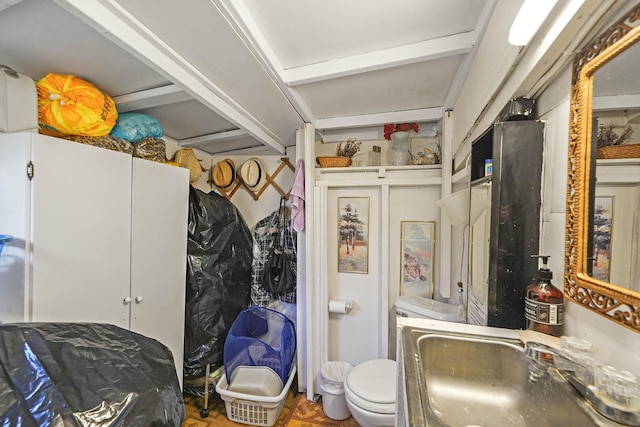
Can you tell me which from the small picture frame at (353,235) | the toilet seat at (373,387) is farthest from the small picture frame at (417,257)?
the toilet seat at (373,387)

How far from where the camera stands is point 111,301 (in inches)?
48.1

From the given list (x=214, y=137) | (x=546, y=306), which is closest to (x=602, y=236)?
(x=546, y=306)

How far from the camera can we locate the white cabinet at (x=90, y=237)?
0.94 m

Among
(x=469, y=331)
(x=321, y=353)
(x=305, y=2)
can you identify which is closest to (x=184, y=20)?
(x=305, y=2)

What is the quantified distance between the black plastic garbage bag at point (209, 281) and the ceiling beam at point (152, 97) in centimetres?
65

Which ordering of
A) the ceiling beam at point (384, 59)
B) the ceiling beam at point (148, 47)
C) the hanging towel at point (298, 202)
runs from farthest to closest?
the hanging towel at point (298, 202) → the ceiling beam at point (384, 59) → the ceiling beam at point (148, 47)

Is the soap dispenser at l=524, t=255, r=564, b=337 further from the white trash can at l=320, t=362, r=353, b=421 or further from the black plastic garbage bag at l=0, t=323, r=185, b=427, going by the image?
the white trash can at l=320, t=362, r=353, b=421

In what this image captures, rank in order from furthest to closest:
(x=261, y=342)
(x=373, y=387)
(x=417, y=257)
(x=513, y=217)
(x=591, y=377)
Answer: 1. (x=417, y=257)
2. (x=261, y=342)
3. (x=373, y=387)
4. (x=513, y=217)
5. (x=591, y=377)

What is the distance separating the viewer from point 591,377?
50cm

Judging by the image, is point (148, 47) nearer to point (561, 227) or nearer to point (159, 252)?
point (159, 252)

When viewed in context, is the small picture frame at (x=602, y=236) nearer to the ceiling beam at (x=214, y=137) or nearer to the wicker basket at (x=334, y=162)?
the wicker basket at (x=334, y=162)

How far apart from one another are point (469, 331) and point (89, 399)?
1056mm

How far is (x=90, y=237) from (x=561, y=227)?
181cm

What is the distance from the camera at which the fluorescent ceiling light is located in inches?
21.7
